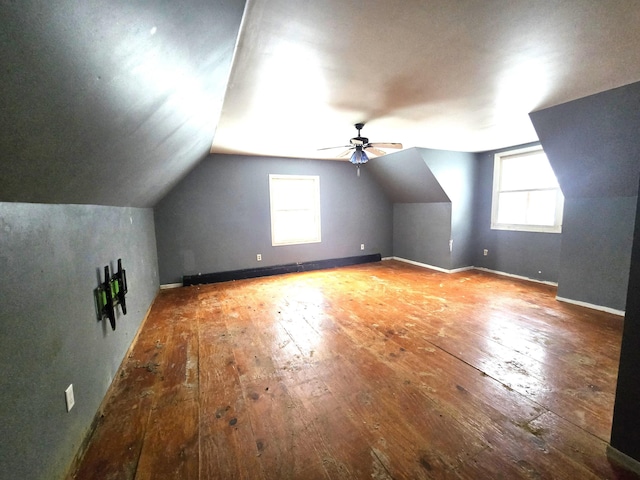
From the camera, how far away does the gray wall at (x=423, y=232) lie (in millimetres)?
5160

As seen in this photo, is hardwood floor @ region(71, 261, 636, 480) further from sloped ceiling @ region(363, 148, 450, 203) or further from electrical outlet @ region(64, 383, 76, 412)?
sloped ceiling @ region(363, 148, 450, 203)

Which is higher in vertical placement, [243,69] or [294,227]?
[243,69]

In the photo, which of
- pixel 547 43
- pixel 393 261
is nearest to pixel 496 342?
pixel 547 43

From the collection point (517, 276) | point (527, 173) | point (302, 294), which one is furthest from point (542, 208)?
point (302, 294)

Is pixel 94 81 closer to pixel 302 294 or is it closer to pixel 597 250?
pixel 302 294

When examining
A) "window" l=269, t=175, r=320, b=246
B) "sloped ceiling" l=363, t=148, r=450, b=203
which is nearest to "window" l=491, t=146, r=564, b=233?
"sloped ceiling" l=363, t=148, r=450, b=203

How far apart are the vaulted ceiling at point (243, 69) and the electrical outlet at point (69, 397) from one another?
96 cm

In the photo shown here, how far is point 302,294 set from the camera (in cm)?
402

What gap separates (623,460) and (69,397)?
2.78 m

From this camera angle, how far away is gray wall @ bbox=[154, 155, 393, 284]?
176 inches

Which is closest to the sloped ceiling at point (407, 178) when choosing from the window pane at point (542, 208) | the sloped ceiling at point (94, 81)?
the window pane at point (542, 208)

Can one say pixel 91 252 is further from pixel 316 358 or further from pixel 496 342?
pixel 496 342

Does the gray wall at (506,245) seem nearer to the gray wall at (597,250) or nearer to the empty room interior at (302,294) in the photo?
the empty room interior at (302,294)

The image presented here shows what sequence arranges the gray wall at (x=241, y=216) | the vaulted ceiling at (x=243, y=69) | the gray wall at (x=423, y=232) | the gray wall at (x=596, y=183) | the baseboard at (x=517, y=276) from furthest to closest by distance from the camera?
the gray wall at (x=423, y=232), the gray wall at (x=241, y=216), the baseboard at (x=517, y=276), the gray wall at (x=596, y=183), the vaulted ceiling at (x=243, y=69)
